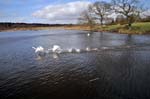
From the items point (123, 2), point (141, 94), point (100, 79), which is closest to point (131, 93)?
point (141, 94)

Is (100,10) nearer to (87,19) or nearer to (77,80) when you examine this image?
(87,19)

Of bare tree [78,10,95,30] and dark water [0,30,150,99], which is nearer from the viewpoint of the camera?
dark water [0,30,150,99]

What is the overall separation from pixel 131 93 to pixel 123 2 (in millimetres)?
48579

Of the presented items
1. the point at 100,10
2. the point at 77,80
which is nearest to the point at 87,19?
the point at 100,10

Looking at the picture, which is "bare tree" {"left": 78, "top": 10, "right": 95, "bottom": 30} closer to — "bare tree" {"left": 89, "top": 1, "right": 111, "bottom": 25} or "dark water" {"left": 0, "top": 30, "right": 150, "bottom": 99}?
"bare tree" {"left": 89, "top": 1, "right": 111, "bottom": 25}

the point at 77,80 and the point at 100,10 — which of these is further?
the point at 100,10

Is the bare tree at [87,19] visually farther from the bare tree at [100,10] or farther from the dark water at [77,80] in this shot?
the dark water at [77,80]

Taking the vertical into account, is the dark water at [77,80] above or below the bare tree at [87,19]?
below

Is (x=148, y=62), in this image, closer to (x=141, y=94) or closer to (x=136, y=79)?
(x=136, y=79)

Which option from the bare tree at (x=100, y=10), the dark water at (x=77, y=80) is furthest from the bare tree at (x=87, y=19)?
the dark water at (x=77, y=80)

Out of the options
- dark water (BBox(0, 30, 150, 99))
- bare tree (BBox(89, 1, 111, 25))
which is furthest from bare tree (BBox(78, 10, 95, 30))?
dark water (BBox(0, 30, 150, 99))

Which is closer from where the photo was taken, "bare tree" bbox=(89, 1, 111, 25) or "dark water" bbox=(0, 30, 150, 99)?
"dark water" bbox=(0, 30, 150, 99)

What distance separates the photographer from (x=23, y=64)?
60.1ft

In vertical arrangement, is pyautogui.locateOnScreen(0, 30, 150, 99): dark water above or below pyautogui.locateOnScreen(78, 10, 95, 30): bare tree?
below
